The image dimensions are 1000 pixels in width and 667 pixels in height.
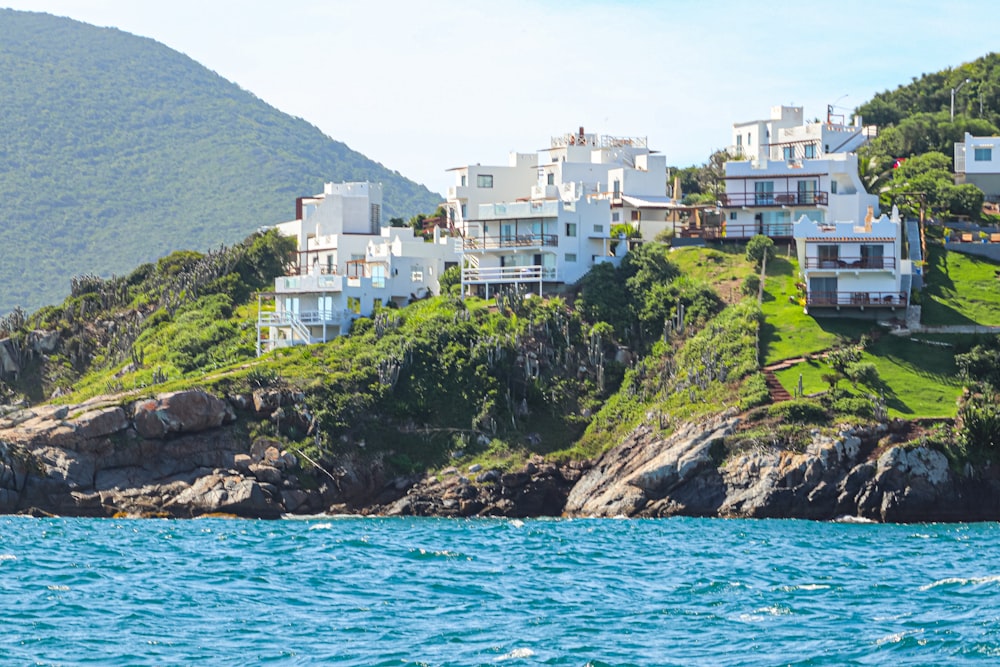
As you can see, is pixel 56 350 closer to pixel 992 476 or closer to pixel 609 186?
pixel 609 186

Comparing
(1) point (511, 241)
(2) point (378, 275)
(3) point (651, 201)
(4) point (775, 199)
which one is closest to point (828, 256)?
(4) point (775, 199)

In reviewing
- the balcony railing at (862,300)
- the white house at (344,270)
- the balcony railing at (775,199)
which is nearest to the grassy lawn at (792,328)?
the balcony railing at (862,300)

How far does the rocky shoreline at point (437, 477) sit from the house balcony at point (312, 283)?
1558 cm

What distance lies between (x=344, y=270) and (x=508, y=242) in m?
14.2

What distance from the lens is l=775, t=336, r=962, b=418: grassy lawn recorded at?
84.4m

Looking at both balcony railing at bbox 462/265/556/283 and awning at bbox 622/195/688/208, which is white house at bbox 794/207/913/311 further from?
awning at bbox 622/195/688/208

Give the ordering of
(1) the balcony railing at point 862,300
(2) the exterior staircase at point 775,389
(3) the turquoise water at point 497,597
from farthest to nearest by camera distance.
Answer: (1) the balcony railing at point 862,300, (2) the exterior staircase at point 775,389, (3) the turquoise water at point 497,597

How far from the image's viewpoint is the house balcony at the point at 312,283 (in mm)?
103438

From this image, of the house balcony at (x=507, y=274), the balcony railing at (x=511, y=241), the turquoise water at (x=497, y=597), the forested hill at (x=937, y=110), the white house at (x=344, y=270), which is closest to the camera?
the turquoise water at (x=497, y=597)

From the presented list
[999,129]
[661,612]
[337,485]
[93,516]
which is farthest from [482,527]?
[999,129]

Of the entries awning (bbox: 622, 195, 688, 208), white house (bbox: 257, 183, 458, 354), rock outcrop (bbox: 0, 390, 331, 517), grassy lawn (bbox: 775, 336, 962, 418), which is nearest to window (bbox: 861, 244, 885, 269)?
grassy lawn (bbox: 775, 336, 962, 418)

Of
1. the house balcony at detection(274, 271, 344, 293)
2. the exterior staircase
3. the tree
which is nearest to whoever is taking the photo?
the exterior staircase

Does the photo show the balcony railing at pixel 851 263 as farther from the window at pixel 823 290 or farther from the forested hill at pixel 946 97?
the forested hill at pixel 946 97

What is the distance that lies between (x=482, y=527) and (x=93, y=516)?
61.9 feet
